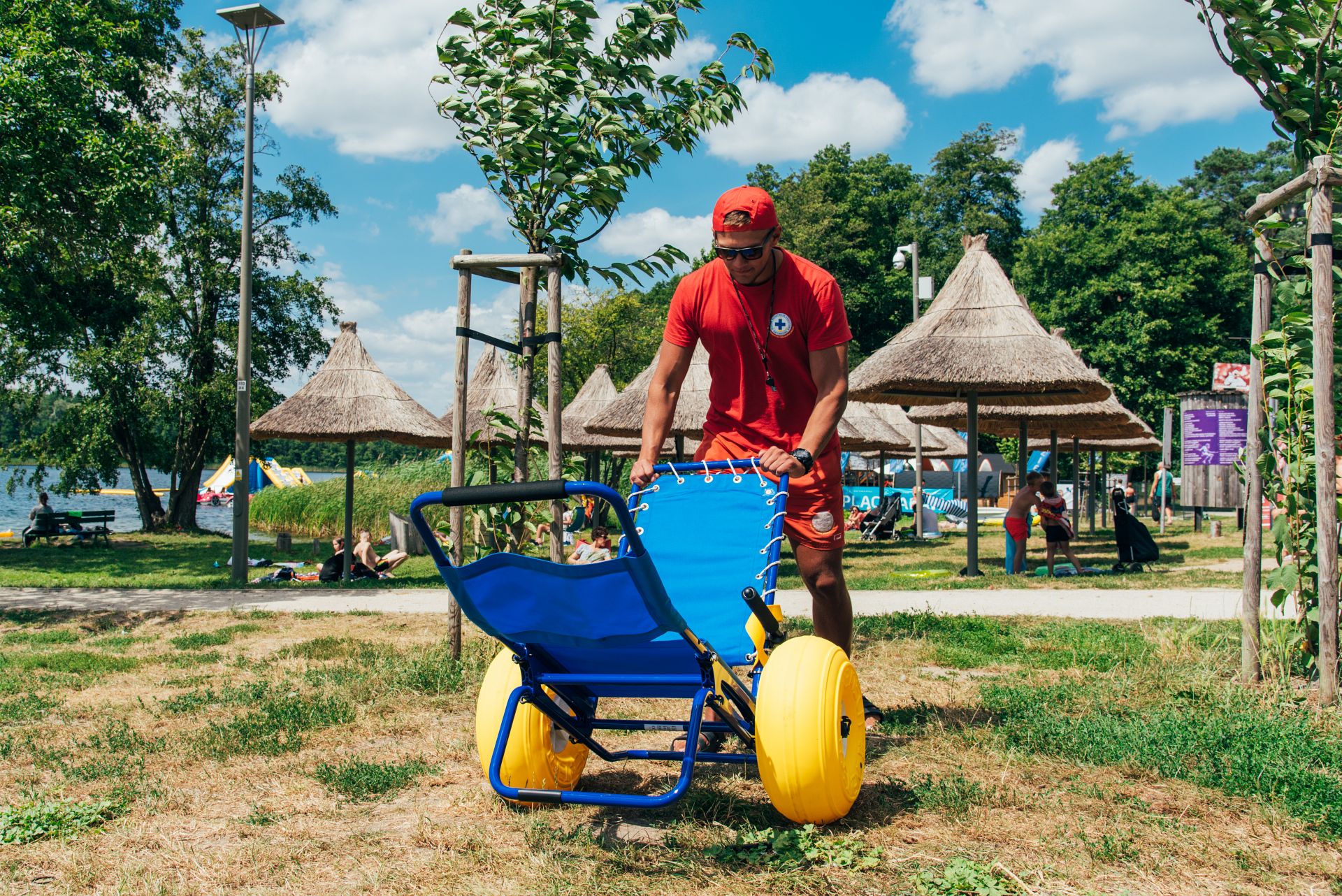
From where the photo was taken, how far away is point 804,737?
283 cm

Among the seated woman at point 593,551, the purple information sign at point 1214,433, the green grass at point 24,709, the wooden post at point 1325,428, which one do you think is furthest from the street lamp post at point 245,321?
the purple information sign at point 1214,433

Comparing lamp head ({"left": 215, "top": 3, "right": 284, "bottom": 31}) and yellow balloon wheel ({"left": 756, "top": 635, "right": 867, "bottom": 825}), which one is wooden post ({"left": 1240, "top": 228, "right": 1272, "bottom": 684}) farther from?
lamp head ({"left": 215, "top": 3, "right": 284, "bottom": 31})

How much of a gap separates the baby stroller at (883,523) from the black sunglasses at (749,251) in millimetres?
19306

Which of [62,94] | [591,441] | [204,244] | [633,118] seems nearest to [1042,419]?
[591,441]

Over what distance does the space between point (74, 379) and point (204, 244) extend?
16.1 feet

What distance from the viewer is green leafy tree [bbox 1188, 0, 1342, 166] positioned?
4.56 m

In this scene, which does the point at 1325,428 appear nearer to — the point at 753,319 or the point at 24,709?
the point at 753,319

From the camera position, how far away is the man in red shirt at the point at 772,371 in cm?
366

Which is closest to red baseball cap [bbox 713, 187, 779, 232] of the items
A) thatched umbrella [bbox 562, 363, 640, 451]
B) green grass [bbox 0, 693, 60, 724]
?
green grass [bbox 0, 693, 60, 724]

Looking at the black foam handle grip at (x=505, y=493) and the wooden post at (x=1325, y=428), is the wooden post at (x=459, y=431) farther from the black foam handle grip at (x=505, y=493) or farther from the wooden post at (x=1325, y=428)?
the wooden post at (x=1325, y=428)

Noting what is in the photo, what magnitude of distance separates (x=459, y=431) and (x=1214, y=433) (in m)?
18.2

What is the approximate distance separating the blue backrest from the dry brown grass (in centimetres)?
64

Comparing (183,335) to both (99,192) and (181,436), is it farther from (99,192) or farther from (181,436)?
(99,192)

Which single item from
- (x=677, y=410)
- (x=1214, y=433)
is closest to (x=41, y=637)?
(x=677, y=410)
